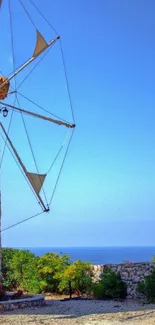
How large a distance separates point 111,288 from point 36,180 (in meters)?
4.98

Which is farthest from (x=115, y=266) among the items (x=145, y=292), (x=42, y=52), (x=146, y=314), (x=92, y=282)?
(x=42, y=52)

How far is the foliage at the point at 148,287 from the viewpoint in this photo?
15.4m

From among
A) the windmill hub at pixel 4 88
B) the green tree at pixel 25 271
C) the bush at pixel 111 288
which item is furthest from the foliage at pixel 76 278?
the windmill hub at pixel 4 88

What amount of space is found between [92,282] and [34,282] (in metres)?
2.26

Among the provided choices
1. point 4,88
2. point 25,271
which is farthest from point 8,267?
point 4,88

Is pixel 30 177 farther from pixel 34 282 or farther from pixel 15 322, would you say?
pixel 34 282

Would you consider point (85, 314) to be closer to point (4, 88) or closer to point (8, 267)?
point (4, 88)

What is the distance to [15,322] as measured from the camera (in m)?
12.1

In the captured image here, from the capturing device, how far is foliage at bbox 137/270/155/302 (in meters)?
15.4

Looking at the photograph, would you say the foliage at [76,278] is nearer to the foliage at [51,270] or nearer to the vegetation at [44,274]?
the vegetation at [44,274]

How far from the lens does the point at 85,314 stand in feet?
43.5

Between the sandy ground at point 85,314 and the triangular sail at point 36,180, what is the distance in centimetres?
356

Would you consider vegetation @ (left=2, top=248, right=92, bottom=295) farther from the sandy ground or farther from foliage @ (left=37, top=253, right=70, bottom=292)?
the sandy ground

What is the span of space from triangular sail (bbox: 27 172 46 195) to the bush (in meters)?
4.43
